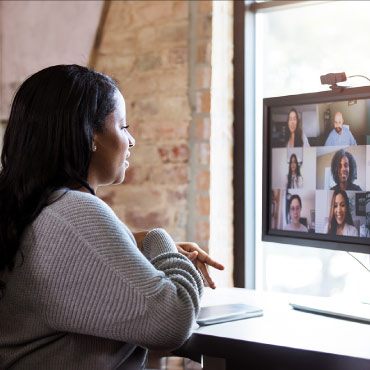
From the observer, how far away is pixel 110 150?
58.2 inches

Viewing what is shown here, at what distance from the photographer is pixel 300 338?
140cm

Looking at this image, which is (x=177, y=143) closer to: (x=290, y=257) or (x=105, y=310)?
(x=290, y=257)

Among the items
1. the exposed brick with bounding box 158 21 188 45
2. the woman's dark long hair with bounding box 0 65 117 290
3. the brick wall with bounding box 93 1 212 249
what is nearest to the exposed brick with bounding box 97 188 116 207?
the brick wall with bounding box 93 1 212 249

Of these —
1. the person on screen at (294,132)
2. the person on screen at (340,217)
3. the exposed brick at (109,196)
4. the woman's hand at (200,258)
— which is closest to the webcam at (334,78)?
the person on screen at (294,132)

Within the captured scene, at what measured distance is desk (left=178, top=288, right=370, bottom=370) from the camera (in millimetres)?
1285

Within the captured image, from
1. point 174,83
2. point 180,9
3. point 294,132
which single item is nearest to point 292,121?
point 294,132

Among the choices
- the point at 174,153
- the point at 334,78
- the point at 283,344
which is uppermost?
the point at 334,78

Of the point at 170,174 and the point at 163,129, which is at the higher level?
the point at 163,129

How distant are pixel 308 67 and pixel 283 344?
1413mm

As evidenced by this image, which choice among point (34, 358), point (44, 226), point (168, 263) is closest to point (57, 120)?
point (44, 226)

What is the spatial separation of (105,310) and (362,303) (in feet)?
2.66

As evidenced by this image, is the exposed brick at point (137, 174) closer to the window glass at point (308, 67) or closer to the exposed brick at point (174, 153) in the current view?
the exposed brick at point (174, 153)

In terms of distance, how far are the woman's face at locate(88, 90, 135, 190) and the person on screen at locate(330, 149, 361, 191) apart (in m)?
0.55

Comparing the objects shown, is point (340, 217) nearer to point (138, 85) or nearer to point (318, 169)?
point (318, 169)
